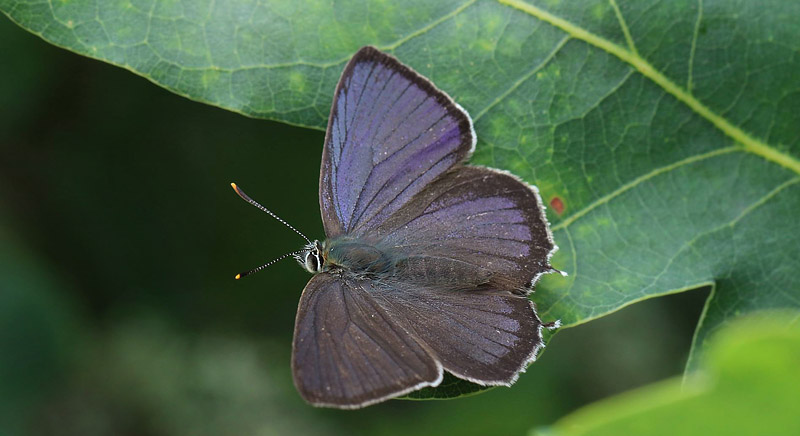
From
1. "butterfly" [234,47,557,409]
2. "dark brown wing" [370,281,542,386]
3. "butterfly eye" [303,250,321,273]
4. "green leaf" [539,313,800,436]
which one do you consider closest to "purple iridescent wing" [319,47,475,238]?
"butterfly" [234,47,557,409]

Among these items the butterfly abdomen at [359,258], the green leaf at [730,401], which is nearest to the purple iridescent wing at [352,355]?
the butterfly abdomen at [359,258]

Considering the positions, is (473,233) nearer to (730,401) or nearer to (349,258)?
(349,258)

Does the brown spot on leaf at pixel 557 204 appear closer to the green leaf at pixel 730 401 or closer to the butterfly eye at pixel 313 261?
the butterfly eye at pixel 313 261

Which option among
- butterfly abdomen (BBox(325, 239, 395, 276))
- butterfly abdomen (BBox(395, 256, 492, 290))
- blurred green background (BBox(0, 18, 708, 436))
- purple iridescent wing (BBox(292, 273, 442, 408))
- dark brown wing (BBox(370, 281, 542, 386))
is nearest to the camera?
purple iridescent wing (BBox(292, 273, 442, 408))

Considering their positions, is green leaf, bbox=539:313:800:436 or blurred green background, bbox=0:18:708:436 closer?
green leaf, bbox=539:313:800:436

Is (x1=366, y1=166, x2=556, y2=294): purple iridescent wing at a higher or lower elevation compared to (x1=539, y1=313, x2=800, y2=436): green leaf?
higher

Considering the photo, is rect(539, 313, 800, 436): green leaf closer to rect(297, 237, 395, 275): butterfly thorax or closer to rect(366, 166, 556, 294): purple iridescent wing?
rect(366, 166, 556, 294): purple iridescent wing

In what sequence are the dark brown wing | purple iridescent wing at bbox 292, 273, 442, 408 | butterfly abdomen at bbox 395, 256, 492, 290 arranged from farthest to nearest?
butterfly abdomen at bbox 395, 256, 492, 290
the dark brown wing
purple iridescent wing at bbox 292, 273, 442, 408

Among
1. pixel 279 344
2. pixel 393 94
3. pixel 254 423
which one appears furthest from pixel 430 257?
pixel 254 423
